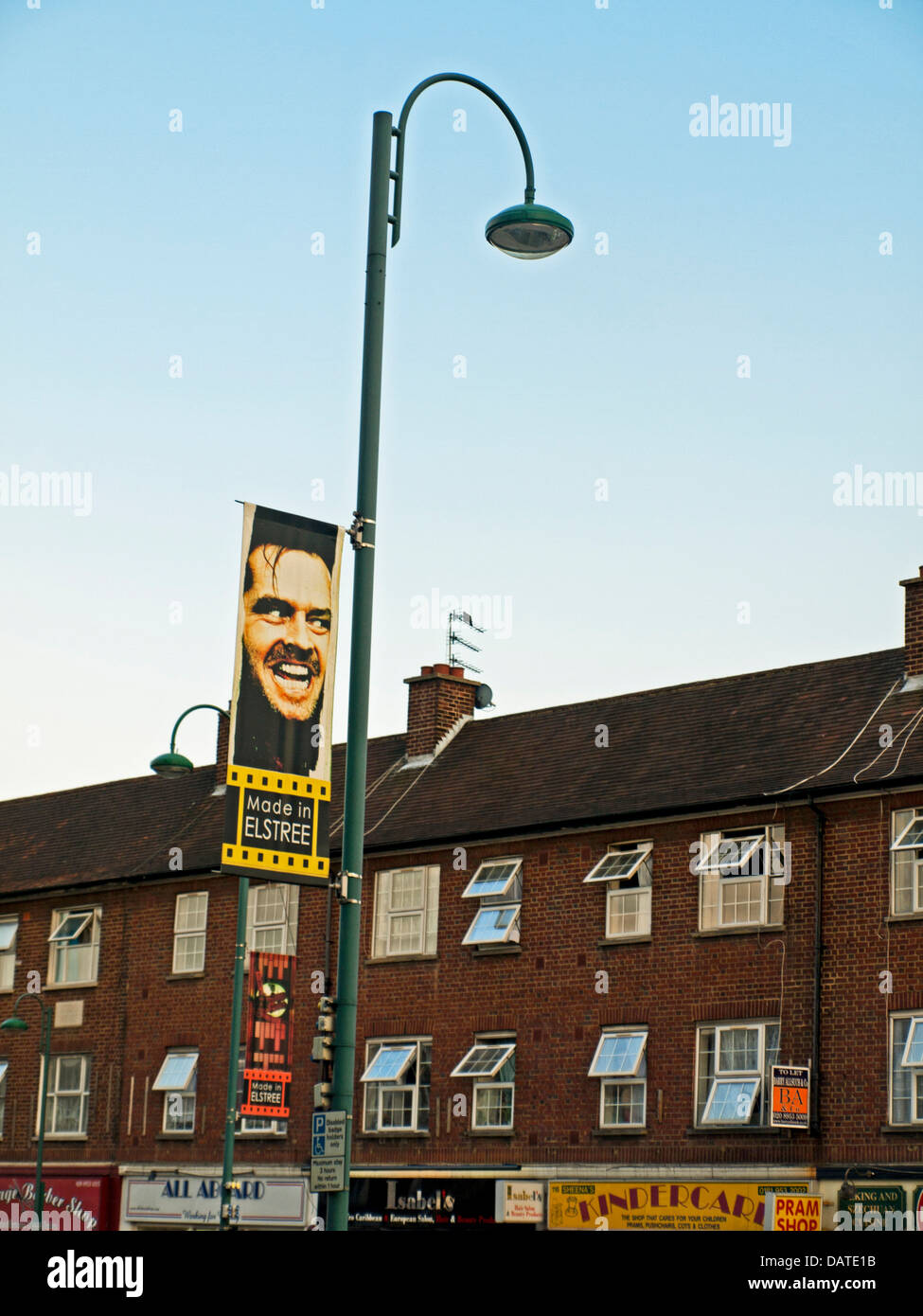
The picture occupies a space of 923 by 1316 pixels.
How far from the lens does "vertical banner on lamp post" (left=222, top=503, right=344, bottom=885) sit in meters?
12.9

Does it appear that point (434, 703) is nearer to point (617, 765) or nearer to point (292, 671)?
point (617, 765)

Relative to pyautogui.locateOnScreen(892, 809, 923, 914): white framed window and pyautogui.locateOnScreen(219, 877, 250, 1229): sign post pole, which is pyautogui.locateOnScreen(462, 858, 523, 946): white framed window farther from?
pyautogui.locateOnScreen(892, 809, 923, 914): white framed window

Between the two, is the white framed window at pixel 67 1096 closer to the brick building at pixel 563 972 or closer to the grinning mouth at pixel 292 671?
the brick building at pixel 563 972

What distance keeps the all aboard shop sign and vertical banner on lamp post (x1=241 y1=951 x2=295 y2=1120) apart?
4911mm

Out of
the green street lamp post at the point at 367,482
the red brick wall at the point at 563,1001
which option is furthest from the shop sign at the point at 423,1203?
the green street lamp post at the point at 367,482

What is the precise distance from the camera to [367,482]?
13.6m

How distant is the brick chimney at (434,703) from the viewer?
37.8 metres

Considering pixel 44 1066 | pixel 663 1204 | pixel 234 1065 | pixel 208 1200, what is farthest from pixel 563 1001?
pixel 44 1066

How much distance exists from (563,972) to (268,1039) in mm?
5197

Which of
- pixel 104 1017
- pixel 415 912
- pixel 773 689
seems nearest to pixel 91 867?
pixel 104 1017

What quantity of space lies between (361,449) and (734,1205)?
18.0 meters

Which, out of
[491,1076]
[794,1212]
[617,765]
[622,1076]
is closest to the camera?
[794,1212]

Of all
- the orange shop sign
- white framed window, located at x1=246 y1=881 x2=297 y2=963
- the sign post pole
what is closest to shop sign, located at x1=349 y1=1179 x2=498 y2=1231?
white framed window, located at x1=246 y1=881 x2=297 y2=963

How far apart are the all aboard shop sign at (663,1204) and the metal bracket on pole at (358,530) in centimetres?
1657
